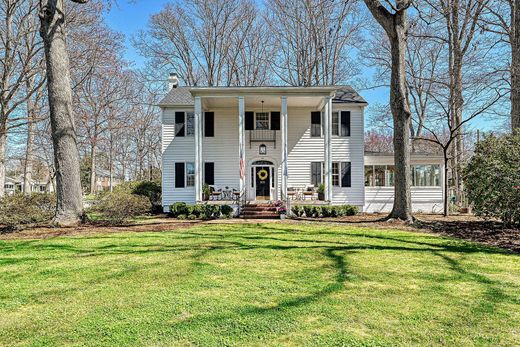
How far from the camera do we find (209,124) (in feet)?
59.5

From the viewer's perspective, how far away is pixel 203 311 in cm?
361

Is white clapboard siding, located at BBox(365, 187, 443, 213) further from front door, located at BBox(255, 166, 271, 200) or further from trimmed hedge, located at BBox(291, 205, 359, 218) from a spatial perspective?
front door, located at BBox(255, 166, 271, 200)

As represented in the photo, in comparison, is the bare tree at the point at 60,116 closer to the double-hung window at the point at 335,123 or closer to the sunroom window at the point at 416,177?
the double-hung window at the point at 335,123

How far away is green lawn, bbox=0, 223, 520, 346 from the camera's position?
307cm

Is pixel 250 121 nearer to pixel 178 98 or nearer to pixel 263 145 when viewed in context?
pixel 263 145

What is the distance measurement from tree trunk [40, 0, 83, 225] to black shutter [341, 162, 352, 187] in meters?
12.5

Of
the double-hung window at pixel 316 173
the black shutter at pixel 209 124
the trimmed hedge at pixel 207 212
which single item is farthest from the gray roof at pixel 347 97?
the trimmed hedge at pixel 207 212

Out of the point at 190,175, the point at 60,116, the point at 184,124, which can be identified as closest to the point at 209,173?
the point at 190,175

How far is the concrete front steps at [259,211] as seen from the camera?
1482cm

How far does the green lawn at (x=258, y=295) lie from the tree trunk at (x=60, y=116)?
3.78m

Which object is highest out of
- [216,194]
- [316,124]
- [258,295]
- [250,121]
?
[250,121]

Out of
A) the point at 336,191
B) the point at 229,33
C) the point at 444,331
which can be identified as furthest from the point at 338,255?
the point at 229,33

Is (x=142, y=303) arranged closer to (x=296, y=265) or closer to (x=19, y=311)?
(x=19, y=311)

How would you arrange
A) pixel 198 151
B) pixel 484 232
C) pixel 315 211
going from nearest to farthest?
pixel 484 232
pixel 315 211
pixel 198 151
